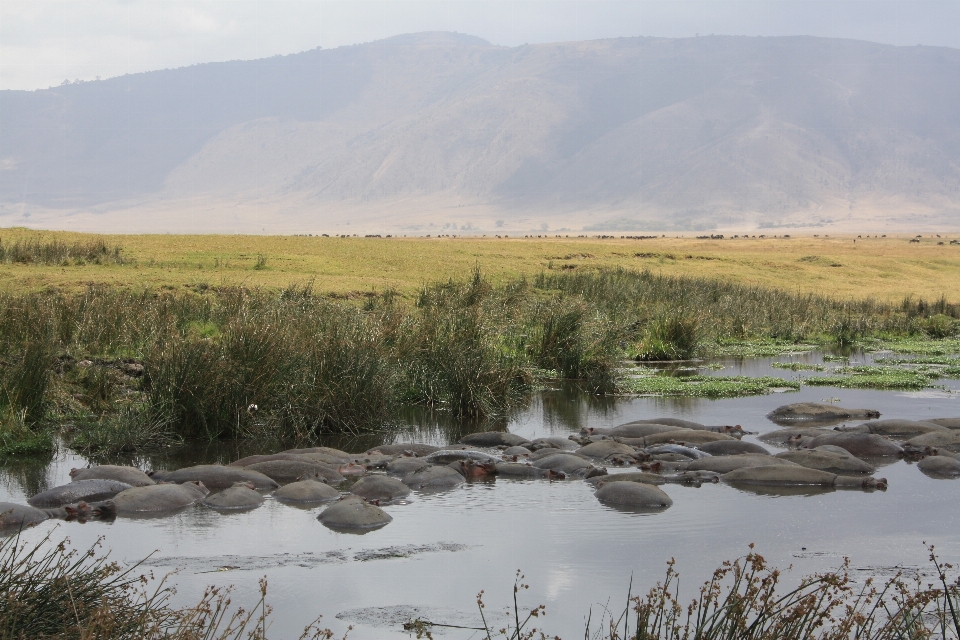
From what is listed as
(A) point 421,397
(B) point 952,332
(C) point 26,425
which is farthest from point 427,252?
(C) point 26,425

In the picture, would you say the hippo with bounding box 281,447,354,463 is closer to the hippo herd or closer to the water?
the hippo herd

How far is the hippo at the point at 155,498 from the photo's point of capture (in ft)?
31.4

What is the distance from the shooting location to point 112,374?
14.6 m

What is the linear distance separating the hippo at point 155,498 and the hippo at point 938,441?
8.17 m

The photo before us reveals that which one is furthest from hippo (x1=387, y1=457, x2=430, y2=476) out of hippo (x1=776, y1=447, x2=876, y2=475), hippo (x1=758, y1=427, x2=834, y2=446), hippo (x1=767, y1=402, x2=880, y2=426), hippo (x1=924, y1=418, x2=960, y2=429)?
hippo (x1=924, y1=418, x2=960, y2=429)

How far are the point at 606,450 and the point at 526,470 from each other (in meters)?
1.23

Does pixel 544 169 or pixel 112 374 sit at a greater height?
pixel 544 169

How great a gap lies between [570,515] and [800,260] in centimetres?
4584

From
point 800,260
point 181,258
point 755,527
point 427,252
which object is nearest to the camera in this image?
point 755,527

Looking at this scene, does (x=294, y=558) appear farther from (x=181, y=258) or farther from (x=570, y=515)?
(x=181, y=258)

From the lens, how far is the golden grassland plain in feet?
88.8

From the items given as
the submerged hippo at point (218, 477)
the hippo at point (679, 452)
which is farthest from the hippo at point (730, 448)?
the submerged hippo at point (218, 477)

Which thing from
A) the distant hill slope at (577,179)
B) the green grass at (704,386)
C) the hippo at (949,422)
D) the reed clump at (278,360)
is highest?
the distant hill slope at (577,179)

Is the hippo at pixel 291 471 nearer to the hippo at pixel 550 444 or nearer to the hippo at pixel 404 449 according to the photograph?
the hippo at pixel 404 449
